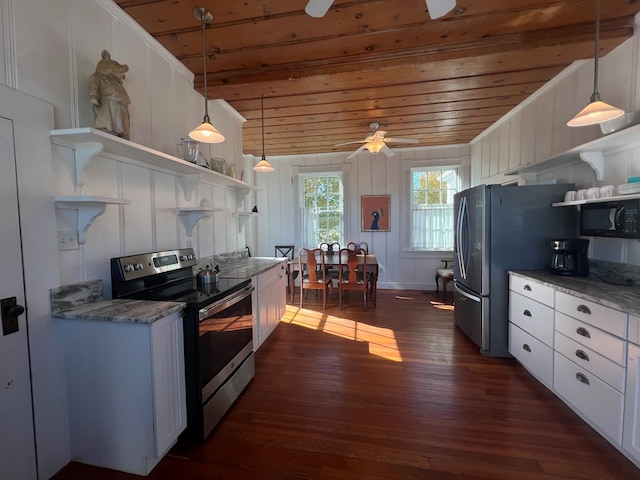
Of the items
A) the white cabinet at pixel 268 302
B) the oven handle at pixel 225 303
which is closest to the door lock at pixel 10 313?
the oven handle at pixel 225 303

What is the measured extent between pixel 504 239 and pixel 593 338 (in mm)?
1085

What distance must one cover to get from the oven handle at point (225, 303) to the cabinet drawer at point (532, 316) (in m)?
2.30

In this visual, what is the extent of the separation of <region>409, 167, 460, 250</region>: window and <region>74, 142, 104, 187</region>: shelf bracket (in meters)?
4.80

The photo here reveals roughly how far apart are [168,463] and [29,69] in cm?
214

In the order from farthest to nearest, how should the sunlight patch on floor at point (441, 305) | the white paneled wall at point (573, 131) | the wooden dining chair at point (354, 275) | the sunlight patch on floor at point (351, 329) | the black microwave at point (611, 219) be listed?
the sunlight patch on floor at point (441, 305) → the wooden dining chair at point (354, 275) → the sunlight patch on floor at point (351, 329) → the white paneled wall at point (573, 131) → the black microwave at point (611, 219)

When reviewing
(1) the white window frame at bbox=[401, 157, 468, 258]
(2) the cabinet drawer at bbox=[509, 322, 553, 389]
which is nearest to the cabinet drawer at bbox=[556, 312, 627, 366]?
(2) the cabinet drawer at bbox=[509, 322, 553, 389]

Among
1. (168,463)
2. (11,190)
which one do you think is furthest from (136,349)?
(11,190)

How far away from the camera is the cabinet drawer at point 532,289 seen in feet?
6.81

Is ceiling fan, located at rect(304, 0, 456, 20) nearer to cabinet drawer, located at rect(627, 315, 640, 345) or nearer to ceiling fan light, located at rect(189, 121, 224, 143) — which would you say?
ceiling fan light, located at rect(189, 121, 224, 143)

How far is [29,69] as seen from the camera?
1339mm

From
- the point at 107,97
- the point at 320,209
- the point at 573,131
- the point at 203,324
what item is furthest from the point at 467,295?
the point at 107,97

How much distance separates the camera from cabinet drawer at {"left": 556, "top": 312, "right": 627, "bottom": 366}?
4.90ft

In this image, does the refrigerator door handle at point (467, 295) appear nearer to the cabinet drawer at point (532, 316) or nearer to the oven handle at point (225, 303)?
the cabinet drawer at point (532, 316)

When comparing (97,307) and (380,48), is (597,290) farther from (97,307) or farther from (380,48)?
(97,307)
